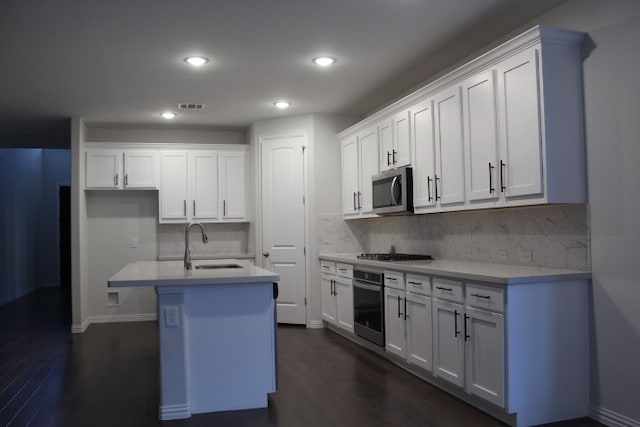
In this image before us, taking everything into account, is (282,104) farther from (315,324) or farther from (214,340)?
Result: (214,340)

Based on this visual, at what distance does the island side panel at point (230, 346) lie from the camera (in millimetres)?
3414

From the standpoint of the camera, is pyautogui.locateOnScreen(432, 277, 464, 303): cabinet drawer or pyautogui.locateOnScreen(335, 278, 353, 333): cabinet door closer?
pyautogui.locateOnScreen(432, 277, 464, 303): cabinet drawer

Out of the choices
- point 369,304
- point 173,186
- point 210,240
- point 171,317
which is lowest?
point 369,304

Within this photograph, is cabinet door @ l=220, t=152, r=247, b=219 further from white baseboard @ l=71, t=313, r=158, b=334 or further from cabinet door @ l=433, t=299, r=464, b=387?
cabinet door @ l=433, t=299, r=464, b=387

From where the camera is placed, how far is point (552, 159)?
304cm

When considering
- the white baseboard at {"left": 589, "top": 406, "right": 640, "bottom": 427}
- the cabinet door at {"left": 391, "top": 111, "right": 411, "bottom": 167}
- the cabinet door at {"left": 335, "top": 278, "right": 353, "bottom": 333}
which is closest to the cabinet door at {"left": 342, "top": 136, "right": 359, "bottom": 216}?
the cabinet door at {"left": 335, "top": 278, "right": 353, "bottom": 333}

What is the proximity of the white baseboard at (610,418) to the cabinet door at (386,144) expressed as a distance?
8.38ft

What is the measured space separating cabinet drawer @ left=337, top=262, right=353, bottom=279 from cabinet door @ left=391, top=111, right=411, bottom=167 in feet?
3.76

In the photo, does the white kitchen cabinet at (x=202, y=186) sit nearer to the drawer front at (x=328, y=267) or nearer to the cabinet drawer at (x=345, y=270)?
the drawer front at (x=328, y=267)

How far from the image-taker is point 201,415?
337 cm

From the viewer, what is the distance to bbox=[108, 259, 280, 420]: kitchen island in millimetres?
3328

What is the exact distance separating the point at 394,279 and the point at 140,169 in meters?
3.89

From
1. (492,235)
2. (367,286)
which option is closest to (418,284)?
(492,235)

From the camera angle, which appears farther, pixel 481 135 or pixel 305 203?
pixel 305 203
